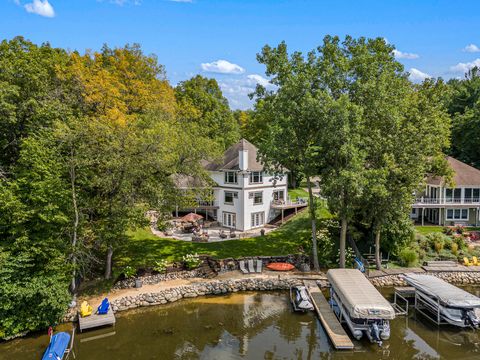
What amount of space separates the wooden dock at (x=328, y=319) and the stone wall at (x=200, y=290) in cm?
144

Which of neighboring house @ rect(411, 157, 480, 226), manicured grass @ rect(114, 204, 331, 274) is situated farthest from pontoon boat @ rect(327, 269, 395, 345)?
neighboring house @ rect(411, 157, 480, 226)

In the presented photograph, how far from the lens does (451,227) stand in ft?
118

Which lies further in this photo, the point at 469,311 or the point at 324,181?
the point at 324,181

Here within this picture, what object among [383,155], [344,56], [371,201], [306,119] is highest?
[344,56]

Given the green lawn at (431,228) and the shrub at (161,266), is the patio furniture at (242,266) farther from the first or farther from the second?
the green lawn at (431,228)

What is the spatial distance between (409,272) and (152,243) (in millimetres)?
21062

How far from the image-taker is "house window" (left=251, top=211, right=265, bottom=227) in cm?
3797

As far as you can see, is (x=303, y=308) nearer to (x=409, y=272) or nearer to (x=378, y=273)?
(x=378, y=273)

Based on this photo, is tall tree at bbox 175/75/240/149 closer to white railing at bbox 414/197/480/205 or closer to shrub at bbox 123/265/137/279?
white railing at bbox 414/197/480/205

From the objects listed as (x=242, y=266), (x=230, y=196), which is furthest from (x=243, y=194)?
(x=242, y=266)

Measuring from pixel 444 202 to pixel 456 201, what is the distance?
162cm

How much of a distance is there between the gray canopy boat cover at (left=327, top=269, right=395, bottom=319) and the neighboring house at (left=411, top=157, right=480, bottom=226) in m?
19.9

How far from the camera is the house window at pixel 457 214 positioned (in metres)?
38.2

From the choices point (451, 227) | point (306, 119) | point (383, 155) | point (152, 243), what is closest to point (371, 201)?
point (383, 155)
